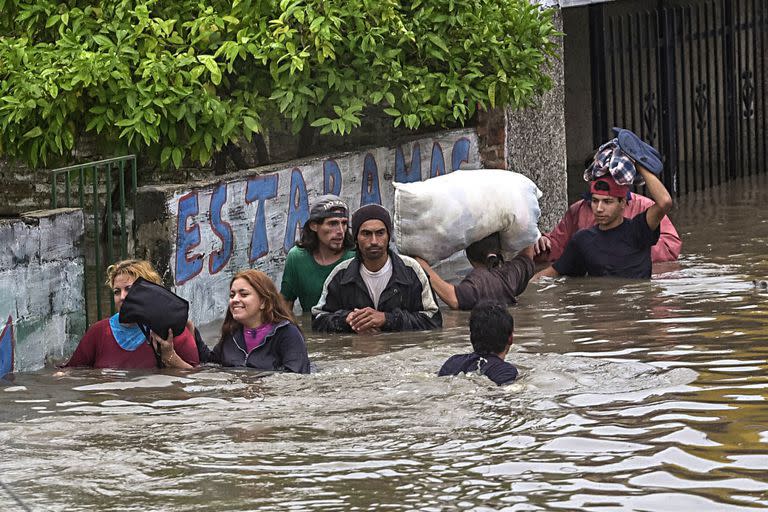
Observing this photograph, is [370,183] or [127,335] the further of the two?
[370,183]

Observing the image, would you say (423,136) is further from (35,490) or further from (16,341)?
(35,490)

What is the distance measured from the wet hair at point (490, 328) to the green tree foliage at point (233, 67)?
369 centimetres

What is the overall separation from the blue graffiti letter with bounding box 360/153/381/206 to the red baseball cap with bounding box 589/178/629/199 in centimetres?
190

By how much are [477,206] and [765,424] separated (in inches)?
153

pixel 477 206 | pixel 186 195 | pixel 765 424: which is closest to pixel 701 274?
pixel 477 206

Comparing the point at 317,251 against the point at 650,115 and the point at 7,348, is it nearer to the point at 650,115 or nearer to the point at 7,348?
the point at 7,348

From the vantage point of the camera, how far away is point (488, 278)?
10039 mm

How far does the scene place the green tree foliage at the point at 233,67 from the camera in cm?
1061

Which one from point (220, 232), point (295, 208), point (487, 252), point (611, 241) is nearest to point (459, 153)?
point (611, 241)

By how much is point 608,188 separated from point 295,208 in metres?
2.24

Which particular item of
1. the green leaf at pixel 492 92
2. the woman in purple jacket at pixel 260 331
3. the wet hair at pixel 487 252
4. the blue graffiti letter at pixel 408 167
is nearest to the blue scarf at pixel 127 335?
the woman in purple jacket at pixel 260 331

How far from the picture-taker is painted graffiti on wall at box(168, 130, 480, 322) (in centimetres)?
966

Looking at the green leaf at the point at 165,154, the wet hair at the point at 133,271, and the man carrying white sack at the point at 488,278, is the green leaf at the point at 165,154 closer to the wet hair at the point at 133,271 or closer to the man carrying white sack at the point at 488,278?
the man carrying white sack at the point at 488,278

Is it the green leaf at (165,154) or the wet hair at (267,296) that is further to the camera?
the green leaf at (165,154)
